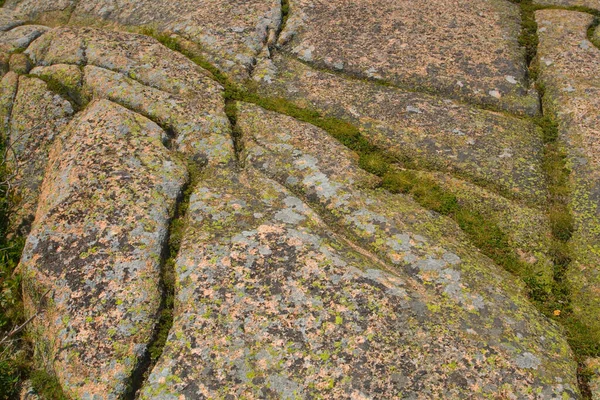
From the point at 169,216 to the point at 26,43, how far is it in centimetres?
951

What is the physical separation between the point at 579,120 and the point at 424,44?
4.58m

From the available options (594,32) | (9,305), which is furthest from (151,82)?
(594,32)

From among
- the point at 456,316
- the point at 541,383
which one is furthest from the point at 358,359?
the point at 541,383

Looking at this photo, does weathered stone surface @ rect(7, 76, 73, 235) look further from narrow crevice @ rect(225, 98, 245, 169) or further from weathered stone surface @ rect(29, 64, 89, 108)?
narrow crevice @ rect(225, 98, 245, 169)

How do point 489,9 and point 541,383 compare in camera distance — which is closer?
point 541,383

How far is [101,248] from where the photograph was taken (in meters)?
9.05

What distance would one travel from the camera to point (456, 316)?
820 centimetres

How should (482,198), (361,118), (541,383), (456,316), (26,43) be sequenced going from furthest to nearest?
(26,43) < (361,118) < (482,198) < (456,316) < (541,383)

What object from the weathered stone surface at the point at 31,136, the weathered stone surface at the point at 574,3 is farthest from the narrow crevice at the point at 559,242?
the weathered stone surface at the point at 31,136

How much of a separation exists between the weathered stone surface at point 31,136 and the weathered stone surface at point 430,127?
16.6 feet

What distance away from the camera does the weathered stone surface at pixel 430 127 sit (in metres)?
11.1

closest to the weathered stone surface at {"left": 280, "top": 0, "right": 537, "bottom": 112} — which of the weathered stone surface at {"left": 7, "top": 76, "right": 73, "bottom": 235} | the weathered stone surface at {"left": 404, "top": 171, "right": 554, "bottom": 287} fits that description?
the weathered stone surface at {"left": 404, "top": 171, "right": 554, "bottom": 287}

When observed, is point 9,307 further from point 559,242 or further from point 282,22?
point 282,22

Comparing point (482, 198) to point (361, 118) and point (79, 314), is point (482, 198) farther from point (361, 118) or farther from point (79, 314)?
point (79, 314)
